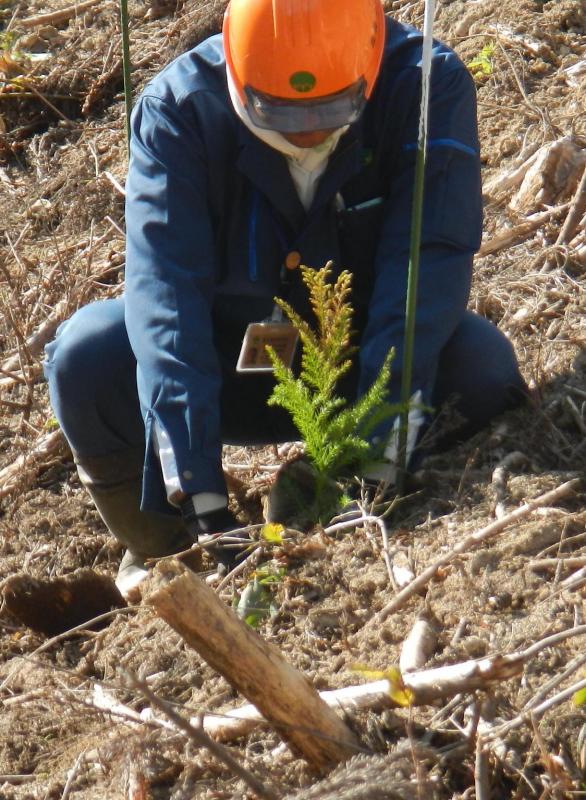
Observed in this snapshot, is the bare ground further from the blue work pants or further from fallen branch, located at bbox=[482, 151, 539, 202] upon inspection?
the blue work pants

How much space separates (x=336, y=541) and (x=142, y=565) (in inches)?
43.5

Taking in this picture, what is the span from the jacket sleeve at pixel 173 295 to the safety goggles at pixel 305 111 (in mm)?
315

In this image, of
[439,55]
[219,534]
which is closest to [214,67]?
[439,55]

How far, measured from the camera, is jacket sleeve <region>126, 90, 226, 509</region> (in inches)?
125

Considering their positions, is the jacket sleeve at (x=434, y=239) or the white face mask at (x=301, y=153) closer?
the white face mask at (x=301, y=153)

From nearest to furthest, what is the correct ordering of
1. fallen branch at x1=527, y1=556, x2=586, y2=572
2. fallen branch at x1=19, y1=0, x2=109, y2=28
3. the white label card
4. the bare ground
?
the bare ground → fallen branch at x1=527, y1=556, x2=586, y2=572 → the white label card → fallen branch at x1=19, y1=0, x2=109, y2=28

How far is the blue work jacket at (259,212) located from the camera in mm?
3271

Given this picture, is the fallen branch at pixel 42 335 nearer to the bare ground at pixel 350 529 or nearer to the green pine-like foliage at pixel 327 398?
the bare ground at pixel 350 529

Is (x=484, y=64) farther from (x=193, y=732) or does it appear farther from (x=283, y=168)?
(x=193, y=732)

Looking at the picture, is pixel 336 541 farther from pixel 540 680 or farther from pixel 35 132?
pixel 35 132

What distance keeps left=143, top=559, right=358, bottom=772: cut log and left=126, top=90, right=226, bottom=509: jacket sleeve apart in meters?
1.03

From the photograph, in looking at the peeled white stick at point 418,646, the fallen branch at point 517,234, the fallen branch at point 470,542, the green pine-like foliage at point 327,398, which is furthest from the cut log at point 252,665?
the fallen branch at point 517,234

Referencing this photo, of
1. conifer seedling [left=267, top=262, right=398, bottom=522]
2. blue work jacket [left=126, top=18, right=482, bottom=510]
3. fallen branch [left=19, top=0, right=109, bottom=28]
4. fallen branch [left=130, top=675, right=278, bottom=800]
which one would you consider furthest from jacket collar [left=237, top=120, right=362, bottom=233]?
fallen branch [left=19, top=0, right=109, bottom=28]

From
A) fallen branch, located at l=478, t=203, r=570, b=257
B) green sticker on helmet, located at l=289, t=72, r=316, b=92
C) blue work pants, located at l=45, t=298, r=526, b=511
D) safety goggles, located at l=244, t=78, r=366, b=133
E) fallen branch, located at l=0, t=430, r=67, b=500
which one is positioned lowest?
fallen branch, located at l=0, t=430, r=67, b=500
